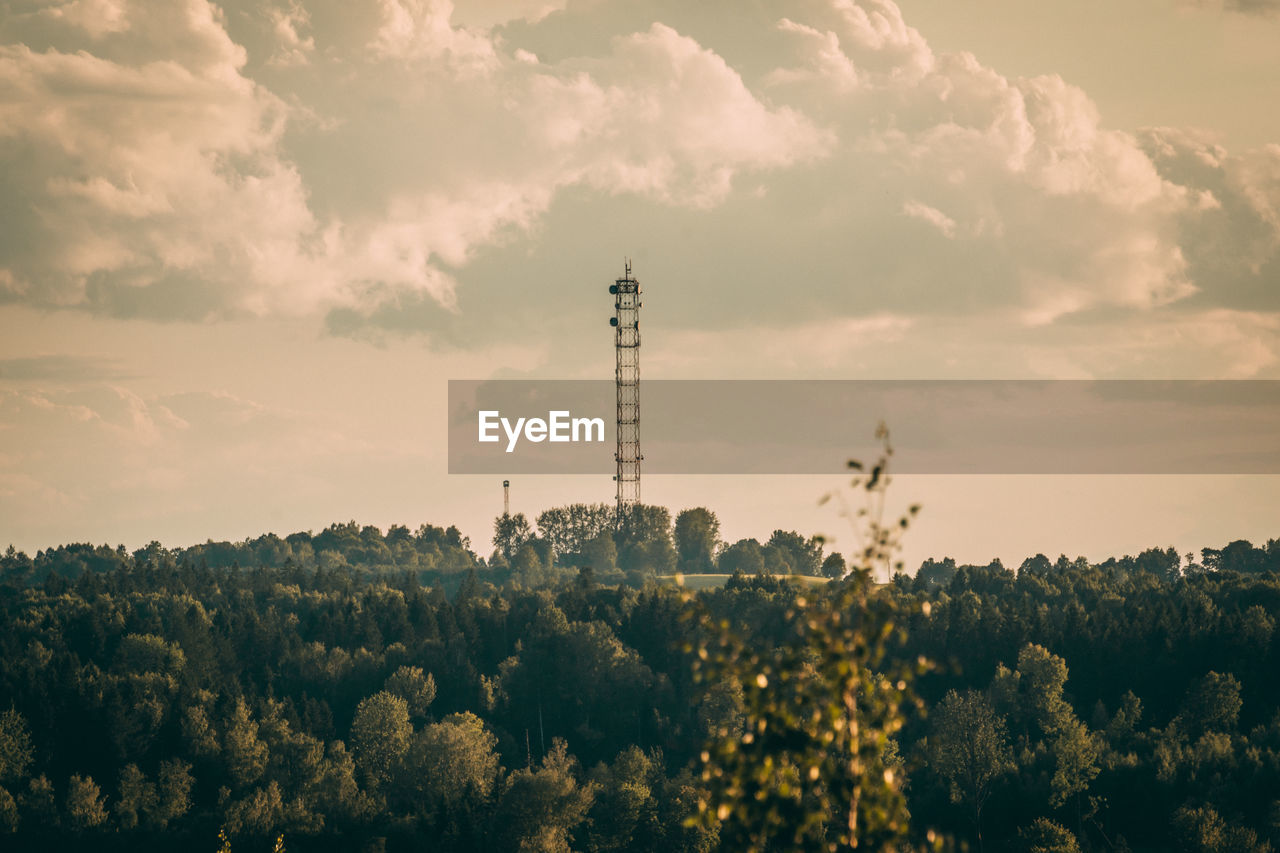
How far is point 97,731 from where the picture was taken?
472 feet

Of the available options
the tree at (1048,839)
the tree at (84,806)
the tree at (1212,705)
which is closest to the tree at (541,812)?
the tree at (1048,839)

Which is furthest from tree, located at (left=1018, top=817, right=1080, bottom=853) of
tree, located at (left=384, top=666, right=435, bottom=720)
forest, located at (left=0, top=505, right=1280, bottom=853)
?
tree, located at (left=384, top=666, right=435, bottom=720)

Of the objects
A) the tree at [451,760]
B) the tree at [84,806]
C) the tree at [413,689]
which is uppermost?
the tree at [413,689]

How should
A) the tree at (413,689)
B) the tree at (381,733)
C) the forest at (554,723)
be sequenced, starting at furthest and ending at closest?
the tree at (413,689) → the tree at (381,733) → the forest at (554,723)

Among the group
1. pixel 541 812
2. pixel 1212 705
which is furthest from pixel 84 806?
pixel 1212 705

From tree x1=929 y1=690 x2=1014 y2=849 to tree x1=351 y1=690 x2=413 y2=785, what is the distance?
51.8m

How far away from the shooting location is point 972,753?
412 ft

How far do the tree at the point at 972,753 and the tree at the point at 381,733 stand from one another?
170ft

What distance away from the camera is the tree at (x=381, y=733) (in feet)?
474

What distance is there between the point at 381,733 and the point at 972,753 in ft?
191

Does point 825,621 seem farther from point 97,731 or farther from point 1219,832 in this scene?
point 97,731

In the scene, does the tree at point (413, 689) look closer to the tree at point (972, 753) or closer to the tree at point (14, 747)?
the tree at point (14, 747)

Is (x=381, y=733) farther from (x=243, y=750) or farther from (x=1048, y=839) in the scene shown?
(x=1048, y=839)

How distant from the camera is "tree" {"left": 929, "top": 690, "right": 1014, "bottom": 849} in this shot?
121 metres
